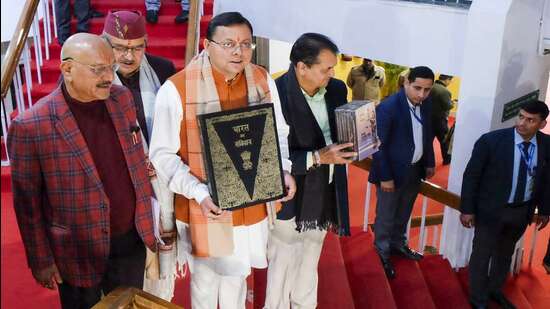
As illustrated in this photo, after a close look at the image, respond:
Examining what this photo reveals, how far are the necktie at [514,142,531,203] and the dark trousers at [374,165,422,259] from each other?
27.9 inches

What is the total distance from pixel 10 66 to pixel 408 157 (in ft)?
8.71

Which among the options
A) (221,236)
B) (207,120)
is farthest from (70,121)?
(221,236)

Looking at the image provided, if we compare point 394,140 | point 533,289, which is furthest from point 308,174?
point 533,289

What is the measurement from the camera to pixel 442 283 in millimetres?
4711

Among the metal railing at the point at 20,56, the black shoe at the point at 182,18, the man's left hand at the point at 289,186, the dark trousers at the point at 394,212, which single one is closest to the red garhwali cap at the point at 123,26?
the metal railing at the point at 20,56

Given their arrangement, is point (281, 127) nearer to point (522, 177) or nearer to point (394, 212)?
point (394, 212)

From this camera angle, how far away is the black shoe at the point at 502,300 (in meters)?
4.44

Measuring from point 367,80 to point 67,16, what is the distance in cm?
371

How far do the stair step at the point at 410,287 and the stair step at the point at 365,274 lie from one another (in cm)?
18

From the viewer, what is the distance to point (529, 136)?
394 centimetres

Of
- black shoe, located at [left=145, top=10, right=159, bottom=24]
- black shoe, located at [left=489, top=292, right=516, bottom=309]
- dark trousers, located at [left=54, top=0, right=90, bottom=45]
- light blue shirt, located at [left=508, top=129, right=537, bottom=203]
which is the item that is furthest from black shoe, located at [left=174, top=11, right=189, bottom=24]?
black shoe, located at [left=489, top=292, right=516, bottom=309]

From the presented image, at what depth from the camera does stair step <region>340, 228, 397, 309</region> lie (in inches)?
164

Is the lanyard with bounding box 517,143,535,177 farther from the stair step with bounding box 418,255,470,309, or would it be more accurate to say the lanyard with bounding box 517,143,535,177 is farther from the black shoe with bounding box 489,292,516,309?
the stair step with bounding box 418,255,470,309

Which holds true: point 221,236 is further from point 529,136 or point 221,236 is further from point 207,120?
point 529,136
